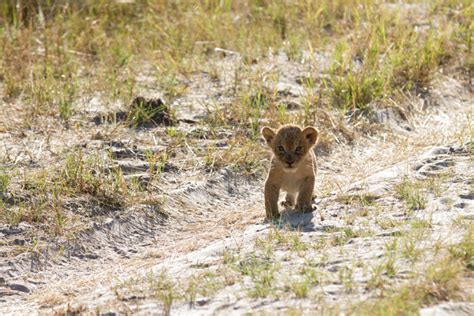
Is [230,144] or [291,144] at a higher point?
[291,144]

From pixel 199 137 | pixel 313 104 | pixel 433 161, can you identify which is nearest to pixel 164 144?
pixel 199 137

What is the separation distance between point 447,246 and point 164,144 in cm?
385

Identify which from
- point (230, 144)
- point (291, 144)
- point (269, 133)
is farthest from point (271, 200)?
point (230, 144)

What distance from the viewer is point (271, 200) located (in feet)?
26.3

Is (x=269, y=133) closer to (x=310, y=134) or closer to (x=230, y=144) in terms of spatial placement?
(x=310, y=134)

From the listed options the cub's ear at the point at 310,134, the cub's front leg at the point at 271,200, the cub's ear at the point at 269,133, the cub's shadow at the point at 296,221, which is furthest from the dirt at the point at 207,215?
the cub's ear at the point at 269,133

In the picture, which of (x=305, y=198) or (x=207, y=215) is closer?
(x=305, y=198)

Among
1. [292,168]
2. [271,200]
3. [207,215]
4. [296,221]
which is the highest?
[292,168]

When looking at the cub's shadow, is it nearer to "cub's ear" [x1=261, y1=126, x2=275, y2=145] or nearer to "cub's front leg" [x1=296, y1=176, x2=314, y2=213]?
"cub's front leg" [x1=296, y1=176, x2=314, y2=213]

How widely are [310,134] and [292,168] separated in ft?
1.23

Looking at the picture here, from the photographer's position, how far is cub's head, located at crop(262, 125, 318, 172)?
8.00 metres

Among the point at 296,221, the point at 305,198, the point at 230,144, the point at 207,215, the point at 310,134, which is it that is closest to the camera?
the point at 296,221

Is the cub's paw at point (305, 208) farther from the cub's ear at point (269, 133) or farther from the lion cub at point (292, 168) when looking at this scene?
the cub's ear at point (269, 133)

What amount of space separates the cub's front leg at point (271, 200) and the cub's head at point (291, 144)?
18cm
